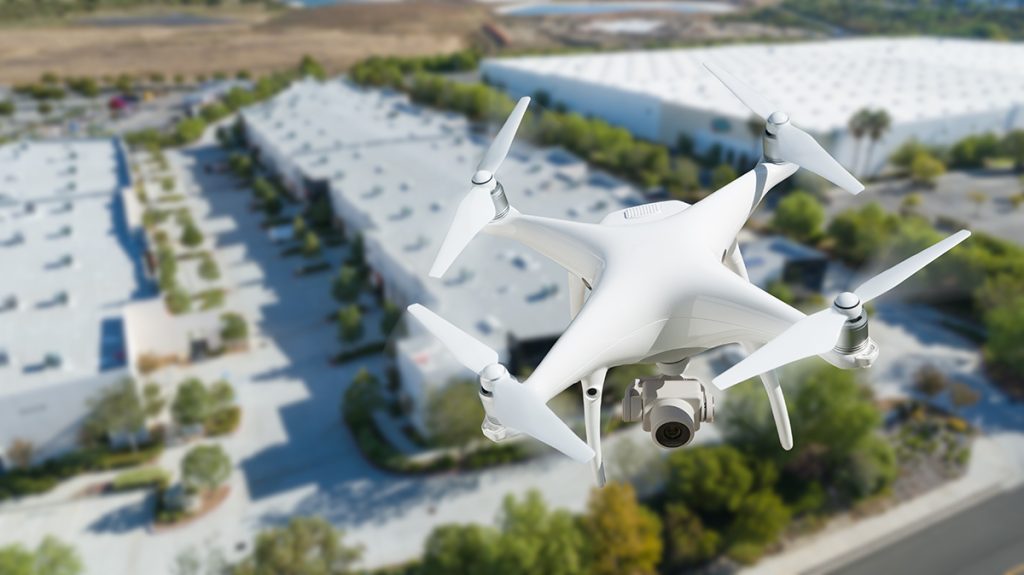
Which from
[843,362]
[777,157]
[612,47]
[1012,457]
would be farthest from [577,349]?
[612,47]

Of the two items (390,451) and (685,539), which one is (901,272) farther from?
(390,451)

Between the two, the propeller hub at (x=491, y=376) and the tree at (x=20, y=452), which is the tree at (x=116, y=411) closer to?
the tree at (x=20, y=452)

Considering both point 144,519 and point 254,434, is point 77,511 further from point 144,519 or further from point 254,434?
point 254,434

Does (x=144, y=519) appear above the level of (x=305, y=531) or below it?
below

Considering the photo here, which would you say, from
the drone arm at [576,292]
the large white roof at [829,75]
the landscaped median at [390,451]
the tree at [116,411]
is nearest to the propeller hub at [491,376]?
the drone arm at [576,292]

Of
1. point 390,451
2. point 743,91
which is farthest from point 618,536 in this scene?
point 743,91
